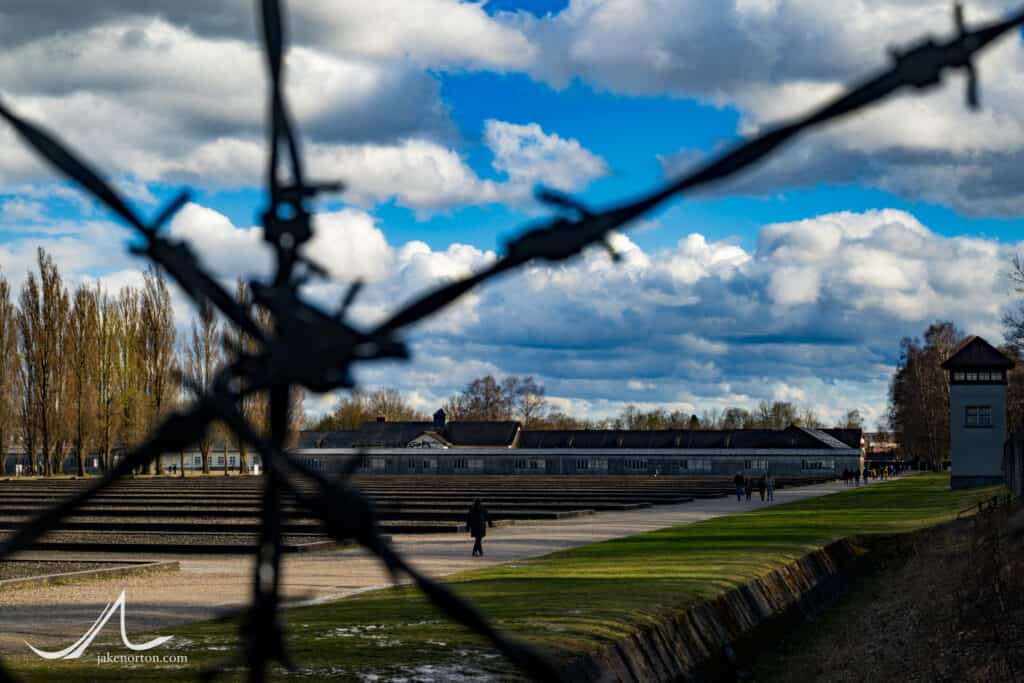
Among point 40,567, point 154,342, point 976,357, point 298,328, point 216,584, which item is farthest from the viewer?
point 154,342

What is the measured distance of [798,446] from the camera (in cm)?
8550

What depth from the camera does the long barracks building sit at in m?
79.2

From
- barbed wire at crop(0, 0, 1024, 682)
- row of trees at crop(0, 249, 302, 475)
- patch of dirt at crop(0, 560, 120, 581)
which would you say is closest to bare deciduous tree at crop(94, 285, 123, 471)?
row of trees at crop(0, 249, 302, 475)

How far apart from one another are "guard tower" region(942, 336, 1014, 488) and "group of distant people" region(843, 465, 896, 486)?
15.8 metres

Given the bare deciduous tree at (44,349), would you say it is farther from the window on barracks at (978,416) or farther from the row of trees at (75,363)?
the window on barracks at (978,416)

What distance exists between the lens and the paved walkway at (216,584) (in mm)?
12648

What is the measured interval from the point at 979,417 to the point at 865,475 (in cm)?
2497

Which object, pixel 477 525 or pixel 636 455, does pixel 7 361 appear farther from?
pixel 477 525

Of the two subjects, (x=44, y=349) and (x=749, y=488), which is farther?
(x=44, y=349)

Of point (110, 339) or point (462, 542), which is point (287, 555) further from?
point (110, 339)

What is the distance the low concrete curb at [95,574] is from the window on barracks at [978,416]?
3557 cm

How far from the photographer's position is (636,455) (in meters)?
82.6

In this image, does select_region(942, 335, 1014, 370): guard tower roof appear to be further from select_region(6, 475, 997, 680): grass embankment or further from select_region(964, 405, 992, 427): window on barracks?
select_region(6, 475, 997, 680): grass embankment

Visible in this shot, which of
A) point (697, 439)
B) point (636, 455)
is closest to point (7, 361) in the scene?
point (636, 455)
